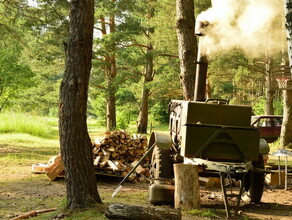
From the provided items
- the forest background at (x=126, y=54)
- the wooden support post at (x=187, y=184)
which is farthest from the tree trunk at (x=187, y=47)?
the forest background at (x=126, y=54)

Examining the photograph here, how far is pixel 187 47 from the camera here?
10.5 m

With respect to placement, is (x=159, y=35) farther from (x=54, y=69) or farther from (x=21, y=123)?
(x=54, y=69)

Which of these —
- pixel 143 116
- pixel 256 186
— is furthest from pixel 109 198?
pixel 143 116

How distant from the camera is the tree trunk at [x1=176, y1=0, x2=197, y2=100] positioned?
1038cm

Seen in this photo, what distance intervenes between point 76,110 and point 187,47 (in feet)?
17.4

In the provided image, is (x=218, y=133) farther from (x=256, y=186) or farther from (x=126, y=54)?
(x=126, y=54)

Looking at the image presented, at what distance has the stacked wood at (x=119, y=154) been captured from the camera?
9.90 m

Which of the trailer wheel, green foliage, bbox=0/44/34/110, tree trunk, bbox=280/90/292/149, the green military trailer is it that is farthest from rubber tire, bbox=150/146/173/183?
green foliage, bbox=0/44/34/110

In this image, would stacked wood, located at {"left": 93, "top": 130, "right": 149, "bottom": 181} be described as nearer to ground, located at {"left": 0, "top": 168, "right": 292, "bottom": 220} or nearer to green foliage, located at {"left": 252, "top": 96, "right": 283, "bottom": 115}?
ground, located at {"left": 0, "top": 168, "right": 292, "bottom": 220}

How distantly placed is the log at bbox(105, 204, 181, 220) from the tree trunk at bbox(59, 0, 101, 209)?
0.65 m

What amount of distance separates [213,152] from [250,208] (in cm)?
132

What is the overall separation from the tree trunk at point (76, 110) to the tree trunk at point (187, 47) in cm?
481

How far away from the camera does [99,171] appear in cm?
975

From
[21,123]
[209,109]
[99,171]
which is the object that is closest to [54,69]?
[21,123]
